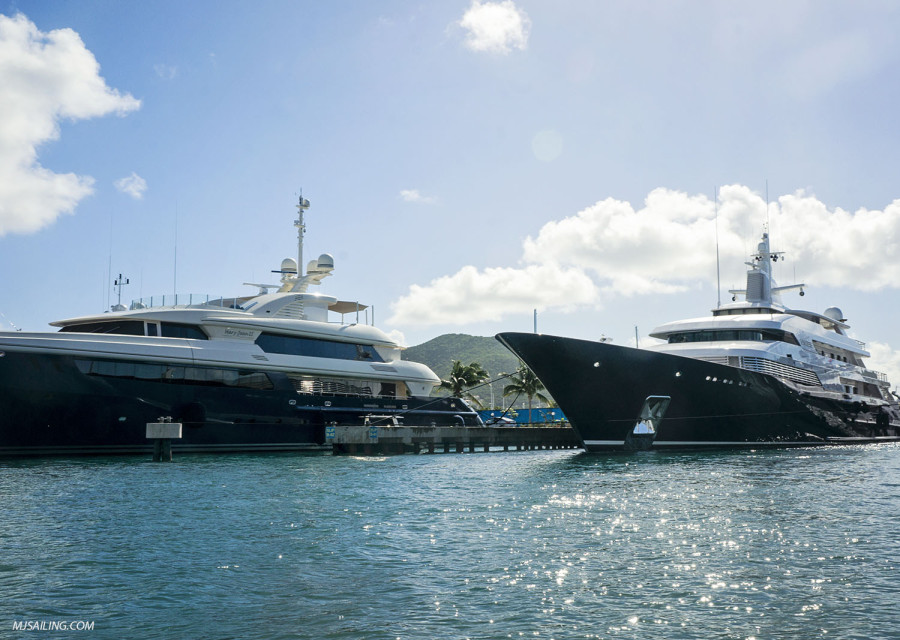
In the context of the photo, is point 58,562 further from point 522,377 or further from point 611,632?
point 522,377

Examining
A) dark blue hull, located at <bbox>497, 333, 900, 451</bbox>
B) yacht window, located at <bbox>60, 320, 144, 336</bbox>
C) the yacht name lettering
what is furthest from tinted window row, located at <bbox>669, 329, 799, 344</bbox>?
yacht window, located at <bbox>60, 320, 144, 336</bbox>

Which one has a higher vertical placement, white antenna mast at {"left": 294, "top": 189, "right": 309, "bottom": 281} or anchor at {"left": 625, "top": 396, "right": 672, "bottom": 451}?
white antenna mast at {"left": 294, "top": 189, "right": 309, "bottom": 281}

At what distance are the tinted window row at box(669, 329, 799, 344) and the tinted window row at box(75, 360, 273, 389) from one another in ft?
68.2

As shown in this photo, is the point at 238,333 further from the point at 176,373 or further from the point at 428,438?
the point at 428,438

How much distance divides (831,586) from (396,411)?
3051 centimetres

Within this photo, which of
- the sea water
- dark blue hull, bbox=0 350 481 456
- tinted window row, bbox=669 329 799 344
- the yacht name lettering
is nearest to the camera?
the sea water

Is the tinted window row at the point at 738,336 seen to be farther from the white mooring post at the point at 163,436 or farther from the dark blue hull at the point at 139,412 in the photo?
the white mooring post at the point at 163,436

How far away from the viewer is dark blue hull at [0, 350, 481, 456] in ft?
90.4

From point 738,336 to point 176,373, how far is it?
87.2 ft

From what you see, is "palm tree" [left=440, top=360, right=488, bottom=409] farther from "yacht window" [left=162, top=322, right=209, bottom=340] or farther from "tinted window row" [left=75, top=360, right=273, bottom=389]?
"yacht window" [left=162, top=322, right=209, bottom=340]

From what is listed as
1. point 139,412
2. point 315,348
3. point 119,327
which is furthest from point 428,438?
point 119,327

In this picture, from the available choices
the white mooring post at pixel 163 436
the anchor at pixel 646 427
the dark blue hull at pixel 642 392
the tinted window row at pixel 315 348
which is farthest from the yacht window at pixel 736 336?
the white mooring post at pixel 163 436

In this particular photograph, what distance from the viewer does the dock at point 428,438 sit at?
34031 mm

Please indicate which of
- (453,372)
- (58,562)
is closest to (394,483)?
(58,562)
